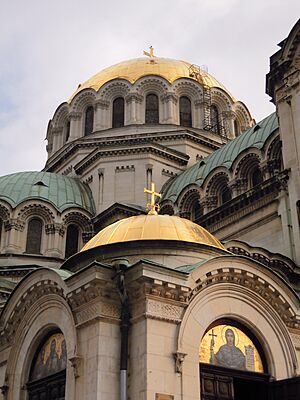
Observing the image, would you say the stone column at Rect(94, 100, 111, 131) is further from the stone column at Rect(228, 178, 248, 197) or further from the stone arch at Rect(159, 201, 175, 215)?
the stone column at Rect(228, 178, 248, 197)

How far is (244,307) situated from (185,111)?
1062 inches

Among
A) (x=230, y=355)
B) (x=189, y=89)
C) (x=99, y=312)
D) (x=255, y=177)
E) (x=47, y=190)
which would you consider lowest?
(x=230, y=355)

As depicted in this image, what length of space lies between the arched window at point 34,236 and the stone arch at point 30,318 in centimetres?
1630

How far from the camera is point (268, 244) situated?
84.3 feet

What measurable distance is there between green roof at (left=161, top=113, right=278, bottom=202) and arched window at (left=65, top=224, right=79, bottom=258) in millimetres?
5040

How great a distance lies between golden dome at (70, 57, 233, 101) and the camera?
1652 inches

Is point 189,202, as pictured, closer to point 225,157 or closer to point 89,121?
point 225,157

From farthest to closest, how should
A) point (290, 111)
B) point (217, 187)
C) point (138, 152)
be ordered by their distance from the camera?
point (138, 152)
point (217, 187)
point (290, 111)

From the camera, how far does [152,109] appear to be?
41.2 metres

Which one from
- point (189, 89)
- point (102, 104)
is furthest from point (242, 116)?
point (102, 104)

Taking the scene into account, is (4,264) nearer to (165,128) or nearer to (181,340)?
(165,128)

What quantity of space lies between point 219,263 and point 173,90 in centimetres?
2685

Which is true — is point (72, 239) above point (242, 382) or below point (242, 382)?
above

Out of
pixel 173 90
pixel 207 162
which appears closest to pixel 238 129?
pixel 173 90
